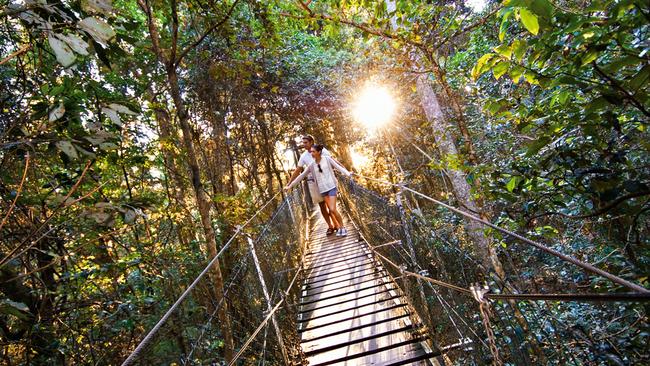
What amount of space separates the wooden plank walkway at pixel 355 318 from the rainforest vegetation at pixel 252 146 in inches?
16.6

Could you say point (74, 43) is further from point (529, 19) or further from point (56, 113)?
point (529, 19)

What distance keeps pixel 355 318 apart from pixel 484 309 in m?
1.65

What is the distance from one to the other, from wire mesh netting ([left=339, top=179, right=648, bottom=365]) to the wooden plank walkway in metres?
0.14

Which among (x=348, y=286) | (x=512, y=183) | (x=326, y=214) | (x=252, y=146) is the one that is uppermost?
(x=252, y=146)

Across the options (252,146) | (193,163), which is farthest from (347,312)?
(252,146)

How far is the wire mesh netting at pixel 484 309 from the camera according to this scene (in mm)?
1229

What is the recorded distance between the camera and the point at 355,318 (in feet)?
8.85

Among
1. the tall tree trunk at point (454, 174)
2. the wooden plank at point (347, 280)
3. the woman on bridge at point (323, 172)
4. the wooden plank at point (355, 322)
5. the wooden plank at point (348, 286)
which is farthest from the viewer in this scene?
the woman on bridge at point (323, 172)

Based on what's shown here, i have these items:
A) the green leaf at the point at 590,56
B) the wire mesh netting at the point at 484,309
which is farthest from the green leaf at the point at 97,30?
the wire mesh netting at the point at 484,309

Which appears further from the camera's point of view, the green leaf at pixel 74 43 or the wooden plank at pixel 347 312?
the wooden plank at pixel 347 312

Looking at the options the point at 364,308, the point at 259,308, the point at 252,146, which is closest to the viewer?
the point at 259,308

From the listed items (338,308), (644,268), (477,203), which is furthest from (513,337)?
(477,203)

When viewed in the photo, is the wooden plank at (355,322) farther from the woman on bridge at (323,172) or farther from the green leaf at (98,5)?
the green leaf at (98,5)

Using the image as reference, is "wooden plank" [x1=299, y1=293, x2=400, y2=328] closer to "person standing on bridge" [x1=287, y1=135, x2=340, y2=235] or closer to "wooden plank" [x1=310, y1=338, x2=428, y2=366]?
"wooden plank" [x1=310, y1=338, x2=428, y2=366]
